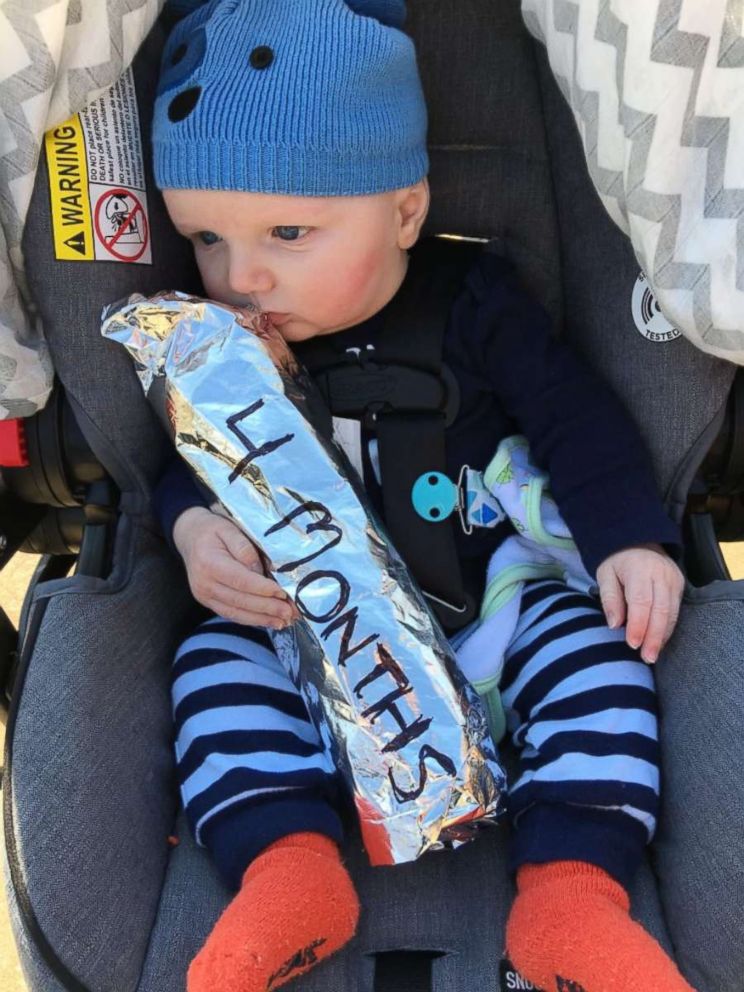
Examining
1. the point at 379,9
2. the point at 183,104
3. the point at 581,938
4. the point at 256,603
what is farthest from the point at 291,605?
the point at 379,9

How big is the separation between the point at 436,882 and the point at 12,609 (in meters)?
0.98

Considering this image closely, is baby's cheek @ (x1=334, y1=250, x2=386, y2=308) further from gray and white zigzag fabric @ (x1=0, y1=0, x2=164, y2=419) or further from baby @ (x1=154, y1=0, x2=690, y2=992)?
gray and white zigzag fabric @ (x1=0, y1=0, x2=164, y2=419)

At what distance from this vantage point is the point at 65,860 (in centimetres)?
82

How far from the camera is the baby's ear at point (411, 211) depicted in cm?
104

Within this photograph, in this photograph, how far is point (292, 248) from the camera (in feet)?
3.13

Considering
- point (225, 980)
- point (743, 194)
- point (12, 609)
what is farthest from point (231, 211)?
point (12, 609)

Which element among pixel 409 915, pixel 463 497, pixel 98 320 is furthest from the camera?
pixel 463 497

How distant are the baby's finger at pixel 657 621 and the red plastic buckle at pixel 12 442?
0.65m

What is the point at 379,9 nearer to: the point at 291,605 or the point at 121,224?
the point at 121,224

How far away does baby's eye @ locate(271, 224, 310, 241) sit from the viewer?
0.95 meters

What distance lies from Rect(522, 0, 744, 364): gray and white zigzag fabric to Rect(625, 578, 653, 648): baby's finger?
229 millimetres

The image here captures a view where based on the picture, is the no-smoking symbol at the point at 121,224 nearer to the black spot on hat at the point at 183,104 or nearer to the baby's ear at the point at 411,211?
the black spot on hat at the point at 183,104

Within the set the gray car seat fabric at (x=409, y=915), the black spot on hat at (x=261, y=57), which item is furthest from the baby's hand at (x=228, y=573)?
the black spot on hat at (x=261, y=57)

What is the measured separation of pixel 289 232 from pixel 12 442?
36 centimetres
